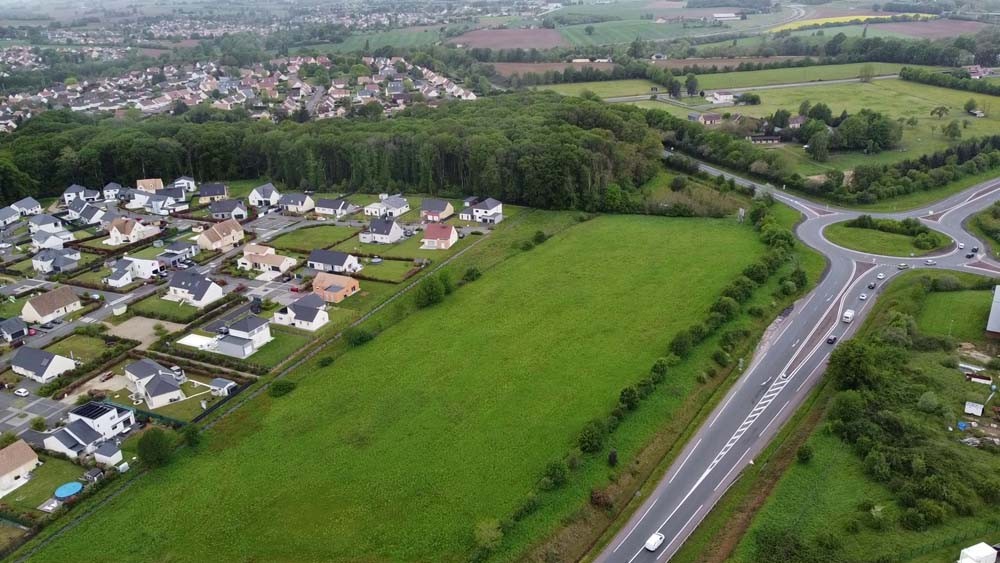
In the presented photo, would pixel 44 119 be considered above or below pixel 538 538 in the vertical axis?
above

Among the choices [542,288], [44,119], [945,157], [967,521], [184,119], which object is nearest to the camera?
[967,521]

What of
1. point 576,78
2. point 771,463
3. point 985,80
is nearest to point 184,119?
point 576,78

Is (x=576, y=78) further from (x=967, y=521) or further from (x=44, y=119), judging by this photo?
(x=967, y=521)

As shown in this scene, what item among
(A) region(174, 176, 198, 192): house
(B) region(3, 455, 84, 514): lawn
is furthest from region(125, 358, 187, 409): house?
(A) region(174, 176, 198, 192): house

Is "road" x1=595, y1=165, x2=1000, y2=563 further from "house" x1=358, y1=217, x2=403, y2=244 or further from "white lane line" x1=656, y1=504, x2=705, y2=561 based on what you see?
"house" x1=358, y1=217, x2=403, y2=244

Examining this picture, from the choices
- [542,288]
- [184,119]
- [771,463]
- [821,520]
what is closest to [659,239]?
[542,288]

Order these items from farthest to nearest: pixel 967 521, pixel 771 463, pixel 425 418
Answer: pixel 425 418
pixel 771 463
pixel 967 521

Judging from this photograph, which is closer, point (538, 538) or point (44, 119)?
point (538, 538)
